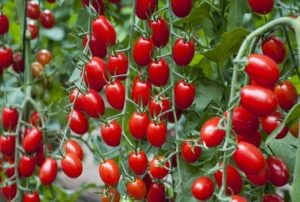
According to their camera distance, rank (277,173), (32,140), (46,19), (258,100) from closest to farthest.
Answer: (258,100)
(277,173)
(32,140)
(46,19)

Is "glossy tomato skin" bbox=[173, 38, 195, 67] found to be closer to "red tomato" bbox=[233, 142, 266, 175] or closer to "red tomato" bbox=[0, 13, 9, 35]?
"red tomato" bbox=[233, 142, 266, 175]

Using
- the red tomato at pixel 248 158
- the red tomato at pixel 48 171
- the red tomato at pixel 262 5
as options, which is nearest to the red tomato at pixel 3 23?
the red tomato at pixel 48 171

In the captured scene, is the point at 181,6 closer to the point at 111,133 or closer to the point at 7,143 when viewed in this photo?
the point at 111,133

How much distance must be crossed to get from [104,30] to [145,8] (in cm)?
6

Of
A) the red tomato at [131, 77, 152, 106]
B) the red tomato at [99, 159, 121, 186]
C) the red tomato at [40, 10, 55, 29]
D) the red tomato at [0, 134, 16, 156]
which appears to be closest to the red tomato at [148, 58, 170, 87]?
the red tomato at [131, 77, 152, 106]

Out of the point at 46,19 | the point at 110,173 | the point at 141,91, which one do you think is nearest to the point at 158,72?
the point at 141,91

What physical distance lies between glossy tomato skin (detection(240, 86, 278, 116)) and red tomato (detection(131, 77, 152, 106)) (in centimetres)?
18

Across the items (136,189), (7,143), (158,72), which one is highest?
(158,72)

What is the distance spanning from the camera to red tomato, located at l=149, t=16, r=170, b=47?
806 millimetres

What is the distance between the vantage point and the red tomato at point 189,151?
77 cm

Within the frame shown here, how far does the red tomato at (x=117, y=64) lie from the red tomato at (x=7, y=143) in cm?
35

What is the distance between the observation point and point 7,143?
109 centimetres

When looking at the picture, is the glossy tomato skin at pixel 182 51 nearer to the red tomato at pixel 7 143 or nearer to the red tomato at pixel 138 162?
the red tomato at pixel 138 162

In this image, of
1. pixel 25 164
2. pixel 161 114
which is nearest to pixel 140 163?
pixel 161 114
